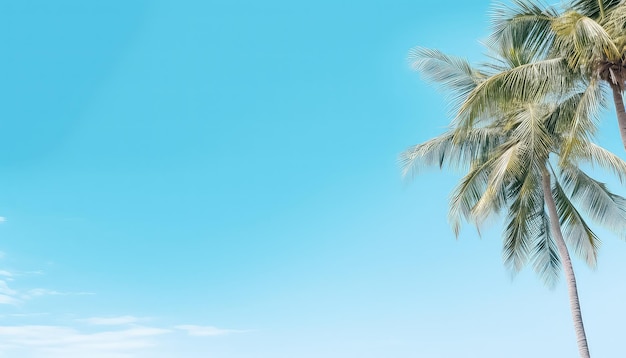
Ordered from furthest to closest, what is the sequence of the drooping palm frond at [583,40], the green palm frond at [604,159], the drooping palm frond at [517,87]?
1. the green palm frond at [604,159]
2. the drooping palm frond at [517,87]
3. the drooping palm frond at [583,40]

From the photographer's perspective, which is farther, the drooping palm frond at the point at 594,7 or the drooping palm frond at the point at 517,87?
the drooping palm frond at the point at 517,87

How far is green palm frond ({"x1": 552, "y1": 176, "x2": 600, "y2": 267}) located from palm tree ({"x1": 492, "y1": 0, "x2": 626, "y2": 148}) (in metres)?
3.37

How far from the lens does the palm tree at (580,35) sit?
27.9ft

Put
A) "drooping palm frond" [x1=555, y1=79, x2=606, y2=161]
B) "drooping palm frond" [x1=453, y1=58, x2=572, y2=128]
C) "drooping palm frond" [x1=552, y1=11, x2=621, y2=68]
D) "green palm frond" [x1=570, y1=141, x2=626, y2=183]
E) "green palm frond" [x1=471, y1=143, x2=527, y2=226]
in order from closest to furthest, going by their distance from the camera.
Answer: "drooping palm frond" [x1=552, y1=11, x2=621, y2=68] → "drooping palm frond" [x1=555, y1=79, x2=606, y2=161] → "drooping palm frond" [x1=453, y1=58, x2=572, y2=128] → "green palm frond" [x1=471, y1=143, x2=527, y2=226] → "green palm frond" [x1=570, y1=141, x2=626, y2=183]

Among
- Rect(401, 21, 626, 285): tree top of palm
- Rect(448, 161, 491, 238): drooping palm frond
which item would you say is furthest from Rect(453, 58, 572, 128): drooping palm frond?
Rect(448, 161, 491, 238): drooping palm frond

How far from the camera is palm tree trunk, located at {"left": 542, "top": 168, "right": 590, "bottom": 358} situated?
10789 millimetres

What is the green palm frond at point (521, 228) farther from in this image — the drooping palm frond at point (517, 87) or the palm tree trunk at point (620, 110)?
the palm tree trunk at point (620, 110)

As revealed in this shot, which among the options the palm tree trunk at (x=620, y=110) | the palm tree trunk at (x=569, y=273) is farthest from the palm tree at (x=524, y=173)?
the palm tree trunk at (x=620, y=110)

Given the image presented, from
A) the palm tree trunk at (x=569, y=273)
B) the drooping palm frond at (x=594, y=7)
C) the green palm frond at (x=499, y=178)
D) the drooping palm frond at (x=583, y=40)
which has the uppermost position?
the drooping palm frond at (x=594, y=7)

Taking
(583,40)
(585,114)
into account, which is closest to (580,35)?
(583,40)

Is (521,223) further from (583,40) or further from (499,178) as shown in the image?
(583,40)

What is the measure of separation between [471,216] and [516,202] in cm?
106

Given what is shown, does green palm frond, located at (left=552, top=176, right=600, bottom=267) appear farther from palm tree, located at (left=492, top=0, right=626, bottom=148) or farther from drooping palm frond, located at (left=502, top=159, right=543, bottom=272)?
palm tree, located at (left=492, top=0, right=626, bottom=148)

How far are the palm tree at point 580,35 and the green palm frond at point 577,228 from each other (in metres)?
3.37
